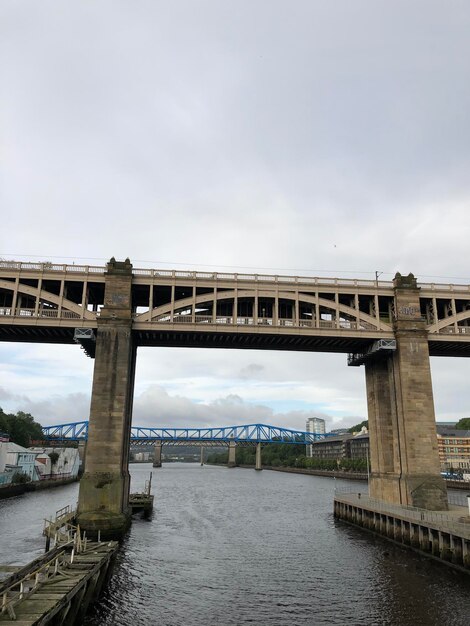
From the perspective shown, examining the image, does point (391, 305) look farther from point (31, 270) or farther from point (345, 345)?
point (31, 270)

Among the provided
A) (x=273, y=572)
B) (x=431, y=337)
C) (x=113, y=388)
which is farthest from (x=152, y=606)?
(x=431, y=337)

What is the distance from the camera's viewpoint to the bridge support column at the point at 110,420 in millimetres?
43469

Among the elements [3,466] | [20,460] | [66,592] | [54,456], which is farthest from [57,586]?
[54,456]

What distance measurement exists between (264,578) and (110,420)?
812 inches

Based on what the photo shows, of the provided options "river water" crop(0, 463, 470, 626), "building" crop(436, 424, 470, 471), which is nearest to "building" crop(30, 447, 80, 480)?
"river water" crop(0, 463, 470, 626)

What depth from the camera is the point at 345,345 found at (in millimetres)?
57344

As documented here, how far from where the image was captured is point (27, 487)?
98.2 metres

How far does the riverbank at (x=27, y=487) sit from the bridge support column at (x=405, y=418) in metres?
64.1

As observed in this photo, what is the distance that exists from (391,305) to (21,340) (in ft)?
139

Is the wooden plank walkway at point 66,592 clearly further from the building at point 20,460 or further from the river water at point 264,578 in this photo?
the building at point 20,460

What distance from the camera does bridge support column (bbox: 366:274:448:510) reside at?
4731cm

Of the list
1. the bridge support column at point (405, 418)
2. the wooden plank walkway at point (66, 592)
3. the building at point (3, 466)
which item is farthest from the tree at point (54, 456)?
the wooden plank walkway at point (66, 592)

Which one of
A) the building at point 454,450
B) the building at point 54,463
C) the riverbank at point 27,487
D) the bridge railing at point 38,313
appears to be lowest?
the riverbank at point 27,487

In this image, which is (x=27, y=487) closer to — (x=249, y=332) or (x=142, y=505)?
(x=142, y=505)
